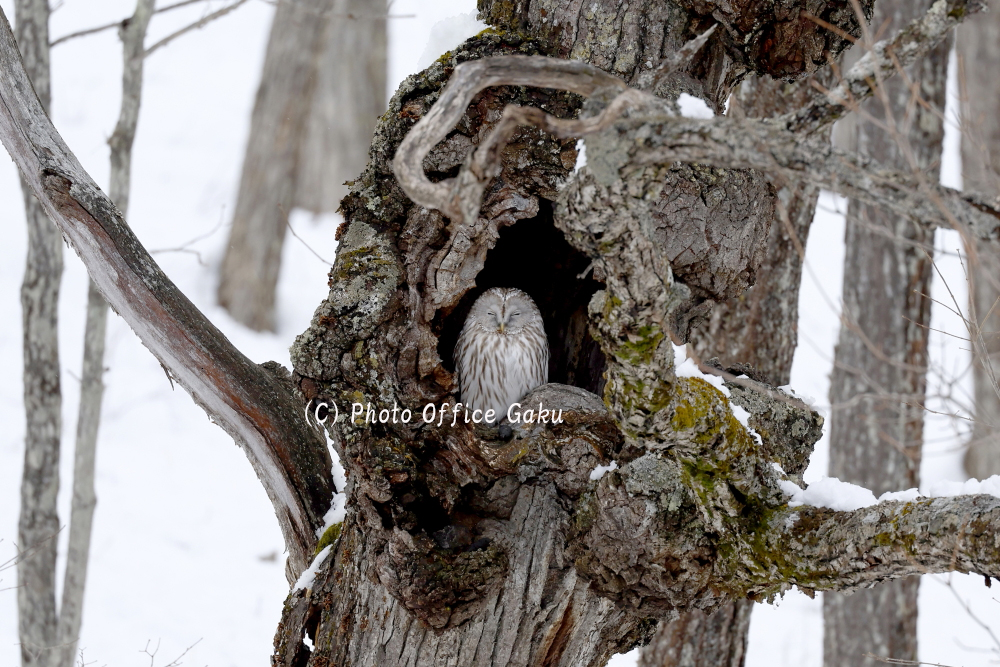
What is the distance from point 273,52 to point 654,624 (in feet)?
32.0

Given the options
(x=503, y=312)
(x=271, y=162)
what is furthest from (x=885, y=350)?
(x=271, y=162)

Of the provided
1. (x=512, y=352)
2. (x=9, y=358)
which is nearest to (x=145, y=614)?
(x=9, y=358)

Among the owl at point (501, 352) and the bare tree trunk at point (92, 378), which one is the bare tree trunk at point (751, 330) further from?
the bare tree trunk at point (92, 378)

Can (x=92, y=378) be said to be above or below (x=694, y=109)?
above

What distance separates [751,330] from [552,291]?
115cm

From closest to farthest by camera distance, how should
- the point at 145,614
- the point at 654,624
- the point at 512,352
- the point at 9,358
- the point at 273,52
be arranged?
1. the point at 654,624
2. the point at 512,352
3. the point at 145,614
4. the point at 9,358
5. the point at 273,52

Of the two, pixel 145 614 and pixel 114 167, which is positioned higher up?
pixel 114 167

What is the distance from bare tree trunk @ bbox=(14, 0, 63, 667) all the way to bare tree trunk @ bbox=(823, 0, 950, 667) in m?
4.90

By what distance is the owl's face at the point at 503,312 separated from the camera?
183 inches

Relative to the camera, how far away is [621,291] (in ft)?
7.58

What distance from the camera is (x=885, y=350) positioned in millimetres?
6203

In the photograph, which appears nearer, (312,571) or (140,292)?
(140,292)

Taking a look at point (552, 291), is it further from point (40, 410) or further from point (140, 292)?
point (40, 410)

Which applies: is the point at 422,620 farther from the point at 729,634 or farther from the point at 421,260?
the point at 729,634
